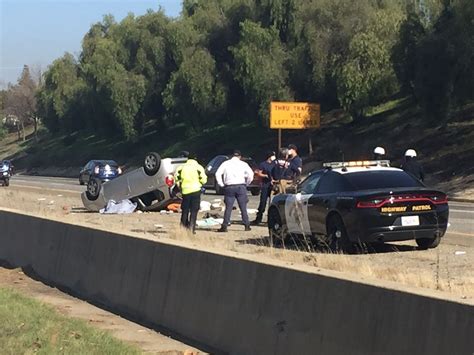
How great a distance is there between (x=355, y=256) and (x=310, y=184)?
236cm

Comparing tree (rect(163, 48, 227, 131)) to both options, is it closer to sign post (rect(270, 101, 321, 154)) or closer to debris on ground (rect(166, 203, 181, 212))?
sign post (rect(270, 101, 321, 154))

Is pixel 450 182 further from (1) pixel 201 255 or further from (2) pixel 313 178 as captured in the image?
(1) pixel 201 255

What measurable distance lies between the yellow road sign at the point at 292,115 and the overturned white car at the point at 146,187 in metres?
14.8

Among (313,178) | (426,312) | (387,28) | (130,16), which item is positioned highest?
(130,16)

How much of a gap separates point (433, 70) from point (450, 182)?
5.06 m

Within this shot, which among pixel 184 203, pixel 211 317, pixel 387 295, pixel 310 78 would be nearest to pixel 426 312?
pixel 387 295

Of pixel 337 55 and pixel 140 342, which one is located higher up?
pixel 337 55

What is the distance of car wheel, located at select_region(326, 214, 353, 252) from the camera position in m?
13.6

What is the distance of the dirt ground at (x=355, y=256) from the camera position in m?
7.67

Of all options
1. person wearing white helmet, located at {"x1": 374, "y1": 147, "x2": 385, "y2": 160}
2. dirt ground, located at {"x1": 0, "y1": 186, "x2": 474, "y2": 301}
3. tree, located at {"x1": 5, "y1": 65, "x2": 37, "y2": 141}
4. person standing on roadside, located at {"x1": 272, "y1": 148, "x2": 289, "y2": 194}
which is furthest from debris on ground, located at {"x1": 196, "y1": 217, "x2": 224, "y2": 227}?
tree, located at {"x1": 5, "y1": 65, "x2": 37, "y2": 141}

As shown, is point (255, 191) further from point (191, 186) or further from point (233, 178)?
point (191, 186)

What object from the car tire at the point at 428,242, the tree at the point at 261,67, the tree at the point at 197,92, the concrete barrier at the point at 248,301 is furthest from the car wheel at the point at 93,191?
the tree at the point at 197,92

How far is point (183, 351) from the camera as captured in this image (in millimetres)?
8680

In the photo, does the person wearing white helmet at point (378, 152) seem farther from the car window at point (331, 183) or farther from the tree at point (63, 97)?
the tree at point (63, 97)
